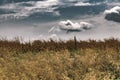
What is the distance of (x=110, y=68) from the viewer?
18.3 meters

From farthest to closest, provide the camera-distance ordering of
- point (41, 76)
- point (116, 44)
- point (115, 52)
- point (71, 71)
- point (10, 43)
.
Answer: point (10, 43) → point (116, 44) → point (115, 52) → point (71, 71) → point (41, 76)

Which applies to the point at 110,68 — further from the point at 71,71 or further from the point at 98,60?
the point at 71,71

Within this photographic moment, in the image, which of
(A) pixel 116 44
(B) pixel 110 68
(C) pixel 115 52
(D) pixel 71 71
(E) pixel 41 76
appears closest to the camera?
(E) pixel 41 76

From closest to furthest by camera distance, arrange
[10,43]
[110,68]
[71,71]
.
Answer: [71,71] < [110,68] < [10,43]

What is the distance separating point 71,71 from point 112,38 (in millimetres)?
11270

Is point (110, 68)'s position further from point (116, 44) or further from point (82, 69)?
point (116, 44)

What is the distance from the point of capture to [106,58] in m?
19.5

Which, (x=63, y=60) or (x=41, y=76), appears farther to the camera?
(x=63, y=60)

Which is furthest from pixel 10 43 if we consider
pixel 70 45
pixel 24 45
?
pixel 70 45

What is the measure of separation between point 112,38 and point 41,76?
12859mm

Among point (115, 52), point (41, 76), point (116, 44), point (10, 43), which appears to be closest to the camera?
point (41, 76)

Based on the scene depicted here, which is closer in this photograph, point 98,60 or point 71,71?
point 71,71

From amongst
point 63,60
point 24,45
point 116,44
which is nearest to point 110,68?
point 63,60

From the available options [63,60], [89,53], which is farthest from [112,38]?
[63,60]
